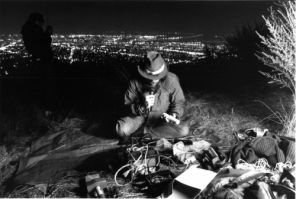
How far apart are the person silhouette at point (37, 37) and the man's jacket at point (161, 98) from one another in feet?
10.1

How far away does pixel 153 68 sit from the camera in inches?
183

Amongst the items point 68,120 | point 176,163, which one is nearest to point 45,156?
point 68,120

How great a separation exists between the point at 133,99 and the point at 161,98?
17.4 inches

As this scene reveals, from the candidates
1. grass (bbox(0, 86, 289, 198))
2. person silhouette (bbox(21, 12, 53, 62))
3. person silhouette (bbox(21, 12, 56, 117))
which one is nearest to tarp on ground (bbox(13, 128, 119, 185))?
grass (bbox(0, 86, 289, 198))

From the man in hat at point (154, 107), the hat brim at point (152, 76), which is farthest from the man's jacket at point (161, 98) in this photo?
the hat brim at point (152, 76)

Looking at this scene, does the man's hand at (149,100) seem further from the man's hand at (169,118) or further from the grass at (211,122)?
the grass at (211,122)

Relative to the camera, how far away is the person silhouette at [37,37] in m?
7.01

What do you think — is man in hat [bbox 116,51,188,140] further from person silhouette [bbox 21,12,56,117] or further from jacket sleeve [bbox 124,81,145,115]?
person silhouette [bbox 21,12,56,117]

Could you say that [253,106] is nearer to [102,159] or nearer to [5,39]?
[102,159]

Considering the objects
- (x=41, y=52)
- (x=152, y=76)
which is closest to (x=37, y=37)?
(x=41, y=52)

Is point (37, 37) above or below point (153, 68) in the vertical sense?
above

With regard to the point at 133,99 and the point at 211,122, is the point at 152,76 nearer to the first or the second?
the point at 133,99

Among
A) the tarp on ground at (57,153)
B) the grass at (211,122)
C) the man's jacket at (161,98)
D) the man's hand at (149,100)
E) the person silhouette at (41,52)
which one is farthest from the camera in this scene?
the person silhouette at (41,52)

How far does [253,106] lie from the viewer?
240 inches
